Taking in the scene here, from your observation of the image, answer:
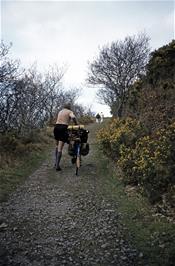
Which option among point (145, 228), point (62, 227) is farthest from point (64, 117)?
point (145, 228)

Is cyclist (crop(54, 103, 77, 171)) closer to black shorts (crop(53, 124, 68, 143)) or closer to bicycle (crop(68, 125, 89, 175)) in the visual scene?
Result: black shorts (crop(53, 124, 68, 143))

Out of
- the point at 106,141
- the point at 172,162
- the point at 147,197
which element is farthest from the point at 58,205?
the point at 106,141

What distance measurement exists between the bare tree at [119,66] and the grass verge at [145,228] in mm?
28884

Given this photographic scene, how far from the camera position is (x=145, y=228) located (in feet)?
20.7

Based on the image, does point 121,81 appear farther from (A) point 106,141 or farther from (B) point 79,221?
(B) point 79,221

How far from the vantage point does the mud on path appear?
17.6 ft

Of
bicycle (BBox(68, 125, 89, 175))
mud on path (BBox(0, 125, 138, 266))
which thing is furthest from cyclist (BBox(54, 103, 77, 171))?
mud on path (BBox(0, 125, 138, 266))

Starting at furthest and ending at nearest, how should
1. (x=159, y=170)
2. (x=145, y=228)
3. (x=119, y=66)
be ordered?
(x=119, y=66), (x=159, y=170), (x=145, y=228)

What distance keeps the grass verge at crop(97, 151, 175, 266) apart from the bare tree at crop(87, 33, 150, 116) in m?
28.9

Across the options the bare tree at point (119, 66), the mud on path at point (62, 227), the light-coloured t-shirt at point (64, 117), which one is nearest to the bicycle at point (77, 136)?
the light-coloured t-shirt at point (64, 117)

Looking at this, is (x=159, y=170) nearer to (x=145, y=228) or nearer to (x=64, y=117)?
(x=145, y=228)

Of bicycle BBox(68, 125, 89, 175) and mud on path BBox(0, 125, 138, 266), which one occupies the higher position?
bicycle BBox(68, 125, 89, 175)

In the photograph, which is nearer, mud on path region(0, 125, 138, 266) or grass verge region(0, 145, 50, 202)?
mud on path region(0, 125, 138, 266)

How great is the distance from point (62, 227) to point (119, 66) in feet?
112
